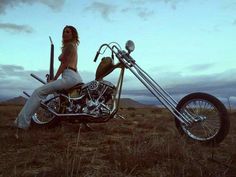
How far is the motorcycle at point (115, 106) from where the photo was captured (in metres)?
5.83

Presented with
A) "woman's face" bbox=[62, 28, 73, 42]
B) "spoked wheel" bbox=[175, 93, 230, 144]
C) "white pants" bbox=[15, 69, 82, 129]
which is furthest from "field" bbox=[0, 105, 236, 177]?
"woman's face" bbox=[62, 28, 73, 42]

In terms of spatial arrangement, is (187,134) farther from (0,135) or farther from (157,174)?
(0,135)

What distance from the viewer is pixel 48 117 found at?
26.6ft

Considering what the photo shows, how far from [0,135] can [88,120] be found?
5.15 ft

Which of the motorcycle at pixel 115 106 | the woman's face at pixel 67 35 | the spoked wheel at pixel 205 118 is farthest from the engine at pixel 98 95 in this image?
the spoked wheel at pixel 205 118

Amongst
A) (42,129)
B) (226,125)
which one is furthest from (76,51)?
(226,125)

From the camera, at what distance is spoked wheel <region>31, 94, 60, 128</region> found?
776cm

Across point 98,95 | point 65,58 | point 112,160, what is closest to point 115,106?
point 98,95

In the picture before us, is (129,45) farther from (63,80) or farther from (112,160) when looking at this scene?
(112,160)

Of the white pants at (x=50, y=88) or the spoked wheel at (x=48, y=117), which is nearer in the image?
the white pants at (x=50, y=88)

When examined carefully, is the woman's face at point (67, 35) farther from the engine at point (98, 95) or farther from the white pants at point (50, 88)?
the engine at point (98, 95)

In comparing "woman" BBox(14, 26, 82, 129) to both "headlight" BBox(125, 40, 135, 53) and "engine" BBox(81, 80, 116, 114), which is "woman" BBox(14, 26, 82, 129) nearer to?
"engine" BBox(81, 80, 116, 114)

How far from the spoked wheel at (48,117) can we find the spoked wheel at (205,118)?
267cm

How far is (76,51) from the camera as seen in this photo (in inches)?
302
